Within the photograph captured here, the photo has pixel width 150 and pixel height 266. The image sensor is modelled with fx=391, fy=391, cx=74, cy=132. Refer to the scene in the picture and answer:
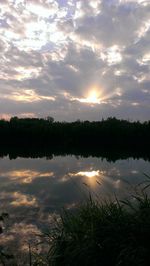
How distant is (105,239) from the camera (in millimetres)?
4812

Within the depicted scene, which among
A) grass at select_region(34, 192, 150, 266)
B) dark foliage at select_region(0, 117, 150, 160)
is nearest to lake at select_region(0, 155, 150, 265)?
grass at select_region(34, 192, 150, 266)

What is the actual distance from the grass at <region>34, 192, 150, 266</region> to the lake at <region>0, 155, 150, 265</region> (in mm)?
621

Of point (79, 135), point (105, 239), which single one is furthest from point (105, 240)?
point (79, 135)

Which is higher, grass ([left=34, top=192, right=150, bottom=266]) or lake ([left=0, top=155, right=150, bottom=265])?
grass ([left=34, top=192, right=150, bottom=266])

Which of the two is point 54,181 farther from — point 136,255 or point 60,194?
point 136,255

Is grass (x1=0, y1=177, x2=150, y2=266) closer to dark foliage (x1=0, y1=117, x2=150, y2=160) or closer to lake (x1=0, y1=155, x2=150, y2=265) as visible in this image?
lake (x1=0, y1=155, x2=150, y2=265)

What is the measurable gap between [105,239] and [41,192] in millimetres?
14605

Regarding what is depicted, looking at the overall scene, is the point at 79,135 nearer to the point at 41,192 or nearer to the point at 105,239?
the point at 41,192

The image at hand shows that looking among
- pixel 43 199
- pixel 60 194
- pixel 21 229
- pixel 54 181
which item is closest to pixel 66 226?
pixel 21 229

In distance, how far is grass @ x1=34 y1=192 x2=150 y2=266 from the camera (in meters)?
4.51

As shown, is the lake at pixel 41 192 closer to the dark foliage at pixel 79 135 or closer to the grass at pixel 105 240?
the grass at pixel 105 240

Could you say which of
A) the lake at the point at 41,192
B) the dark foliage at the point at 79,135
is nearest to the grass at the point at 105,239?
the lake at the point at 41,192

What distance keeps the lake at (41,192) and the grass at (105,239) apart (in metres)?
0.62

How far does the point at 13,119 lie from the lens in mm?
65312
